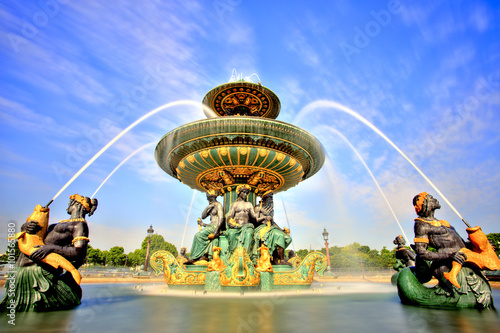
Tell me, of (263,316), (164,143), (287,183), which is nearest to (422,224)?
(263,316)

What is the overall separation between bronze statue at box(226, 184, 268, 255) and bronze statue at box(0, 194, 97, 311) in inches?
174

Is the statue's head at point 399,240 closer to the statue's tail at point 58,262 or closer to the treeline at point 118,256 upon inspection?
the statue's tail at point 58,262

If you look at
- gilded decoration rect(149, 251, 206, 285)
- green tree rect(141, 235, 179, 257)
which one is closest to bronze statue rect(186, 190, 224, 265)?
gilded decoration rect(149, 251, 206, 285)

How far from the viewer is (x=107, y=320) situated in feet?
9.43

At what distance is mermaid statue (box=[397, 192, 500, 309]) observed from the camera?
3.42m

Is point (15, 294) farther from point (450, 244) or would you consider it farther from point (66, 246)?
point (450, 244)

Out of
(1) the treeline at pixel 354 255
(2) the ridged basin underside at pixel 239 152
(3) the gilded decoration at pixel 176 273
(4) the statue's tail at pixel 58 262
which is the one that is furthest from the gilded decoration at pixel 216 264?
(1) the treeline at pixel 354 255

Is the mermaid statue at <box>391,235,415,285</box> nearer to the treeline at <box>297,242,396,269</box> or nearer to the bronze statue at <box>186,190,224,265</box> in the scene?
the bronze statue at <box>186,190,224,265</box>

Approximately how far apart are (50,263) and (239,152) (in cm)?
562

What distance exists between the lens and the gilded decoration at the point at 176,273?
705cm

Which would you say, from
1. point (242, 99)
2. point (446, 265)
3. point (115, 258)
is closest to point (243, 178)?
point (242, 99)

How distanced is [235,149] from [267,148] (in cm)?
102

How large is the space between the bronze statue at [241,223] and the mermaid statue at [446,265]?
172 inches

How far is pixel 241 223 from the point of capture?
7.90m
